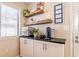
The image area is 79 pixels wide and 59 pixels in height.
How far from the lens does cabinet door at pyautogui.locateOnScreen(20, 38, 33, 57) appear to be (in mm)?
2821

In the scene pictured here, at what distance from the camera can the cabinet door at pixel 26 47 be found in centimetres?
282

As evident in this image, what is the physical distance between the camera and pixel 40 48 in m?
2.46

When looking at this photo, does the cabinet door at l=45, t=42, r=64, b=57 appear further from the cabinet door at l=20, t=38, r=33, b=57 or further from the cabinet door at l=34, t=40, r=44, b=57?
the cabinet door at l=20, t=38, r=33, b=57

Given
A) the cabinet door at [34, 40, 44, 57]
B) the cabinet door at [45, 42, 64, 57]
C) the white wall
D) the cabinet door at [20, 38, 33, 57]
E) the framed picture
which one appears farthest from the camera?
the white wall

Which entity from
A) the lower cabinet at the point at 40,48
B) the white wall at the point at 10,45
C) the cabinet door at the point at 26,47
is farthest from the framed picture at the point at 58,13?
the white wall at the point at 10,45

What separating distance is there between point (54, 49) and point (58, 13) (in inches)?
38.6

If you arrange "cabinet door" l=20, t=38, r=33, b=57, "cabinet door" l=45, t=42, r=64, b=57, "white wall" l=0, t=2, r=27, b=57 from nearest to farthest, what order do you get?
"cabinet door" l=45, t=42, r=64, b=57
"cabinet door" l=20, t=38, r=33, b=57
"white wall" l=0, t=2, r=27, b=57

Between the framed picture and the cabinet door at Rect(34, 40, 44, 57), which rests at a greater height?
the framed picture

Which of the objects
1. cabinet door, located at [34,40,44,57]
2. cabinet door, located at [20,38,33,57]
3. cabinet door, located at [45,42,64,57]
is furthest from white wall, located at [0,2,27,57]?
cabinet door, located at [45,42,64,57]

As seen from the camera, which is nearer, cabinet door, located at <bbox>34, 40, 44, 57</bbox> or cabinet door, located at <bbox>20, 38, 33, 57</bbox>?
cabinet door, located at <bbox>34, 40, 44, 57</bbox>

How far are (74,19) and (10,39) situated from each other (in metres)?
2.03

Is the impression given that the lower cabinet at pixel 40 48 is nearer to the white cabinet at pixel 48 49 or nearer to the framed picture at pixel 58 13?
the white cabinet at pixel 48 49

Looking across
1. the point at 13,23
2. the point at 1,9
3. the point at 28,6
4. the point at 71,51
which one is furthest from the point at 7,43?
the point at 71,51

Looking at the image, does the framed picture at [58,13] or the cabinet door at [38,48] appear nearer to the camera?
the cabinet door at [38,48]
